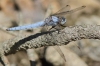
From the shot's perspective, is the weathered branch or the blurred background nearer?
the weathered branch

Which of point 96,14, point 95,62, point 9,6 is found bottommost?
point 95,62

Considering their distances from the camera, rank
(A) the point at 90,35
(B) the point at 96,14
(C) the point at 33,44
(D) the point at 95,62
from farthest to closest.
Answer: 1. (B) the point at 96,14
2. (D) the point at 95,62
3. (C) the point at 33,44
4. (A) the point at 90,35

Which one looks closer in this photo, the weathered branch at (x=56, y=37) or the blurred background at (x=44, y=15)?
the weathered branch at (x=56, y=37)

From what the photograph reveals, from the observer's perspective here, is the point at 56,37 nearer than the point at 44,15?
Yes

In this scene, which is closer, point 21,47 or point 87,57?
point 21,47

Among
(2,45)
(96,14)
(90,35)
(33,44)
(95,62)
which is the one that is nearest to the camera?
(90,35)

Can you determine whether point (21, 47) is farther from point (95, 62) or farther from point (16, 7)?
point (16, 7)

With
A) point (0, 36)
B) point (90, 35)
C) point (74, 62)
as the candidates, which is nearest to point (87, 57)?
point (74, 62)

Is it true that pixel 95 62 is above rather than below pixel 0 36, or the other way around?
below
